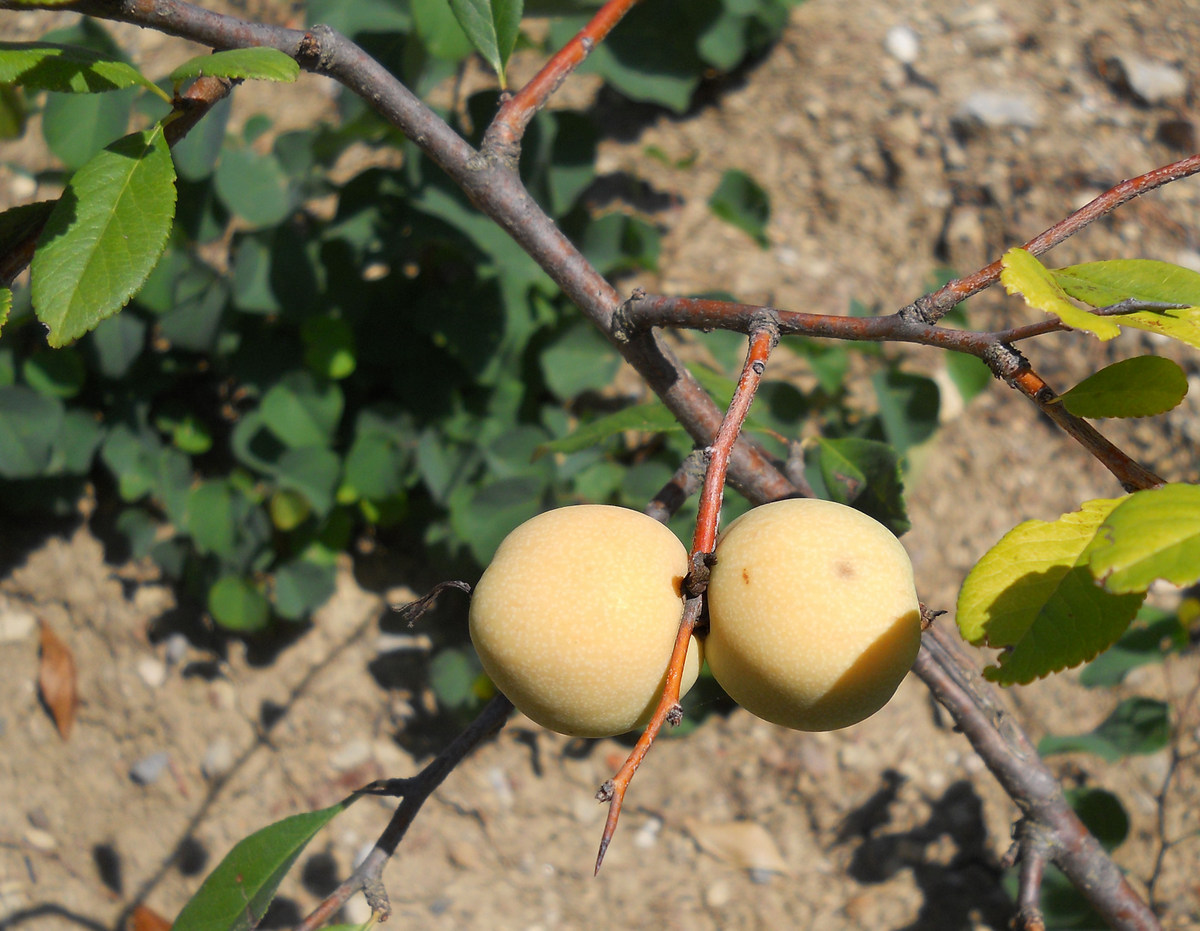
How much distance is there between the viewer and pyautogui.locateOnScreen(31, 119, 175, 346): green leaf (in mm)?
637

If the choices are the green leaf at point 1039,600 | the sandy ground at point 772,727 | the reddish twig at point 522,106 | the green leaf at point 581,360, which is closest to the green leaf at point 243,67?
the reddish twig at point 522,106

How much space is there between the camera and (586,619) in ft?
1.98

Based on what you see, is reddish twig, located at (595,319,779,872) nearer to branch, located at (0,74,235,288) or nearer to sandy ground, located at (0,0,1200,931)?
branch, located at (0,74,235,288)

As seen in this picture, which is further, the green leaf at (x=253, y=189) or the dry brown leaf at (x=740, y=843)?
Result: the dry brown leaf at (x=740, y=843)

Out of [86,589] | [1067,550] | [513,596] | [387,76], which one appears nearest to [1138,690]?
[1067,550]

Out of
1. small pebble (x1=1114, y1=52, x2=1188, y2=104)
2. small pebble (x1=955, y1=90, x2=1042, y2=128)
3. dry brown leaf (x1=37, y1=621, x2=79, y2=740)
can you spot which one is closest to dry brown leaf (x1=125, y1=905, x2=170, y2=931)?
dry brown leaf (x1=37, y1=621, x2=79, y2=740)

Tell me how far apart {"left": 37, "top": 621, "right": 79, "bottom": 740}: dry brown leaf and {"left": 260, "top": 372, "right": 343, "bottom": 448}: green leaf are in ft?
2.46

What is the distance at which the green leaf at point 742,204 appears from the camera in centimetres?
167

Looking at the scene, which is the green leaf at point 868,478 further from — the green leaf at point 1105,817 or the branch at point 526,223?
the green leaf at point 1105,817

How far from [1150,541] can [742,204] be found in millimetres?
1364

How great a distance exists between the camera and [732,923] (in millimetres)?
1629

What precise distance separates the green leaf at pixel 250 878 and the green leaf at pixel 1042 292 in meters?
0.73

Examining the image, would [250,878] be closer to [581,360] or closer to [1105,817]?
[581,360]

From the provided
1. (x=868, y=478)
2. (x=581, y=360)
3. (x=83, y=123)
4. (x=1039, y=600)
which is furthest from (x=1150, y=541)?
(x=83, y=123)
